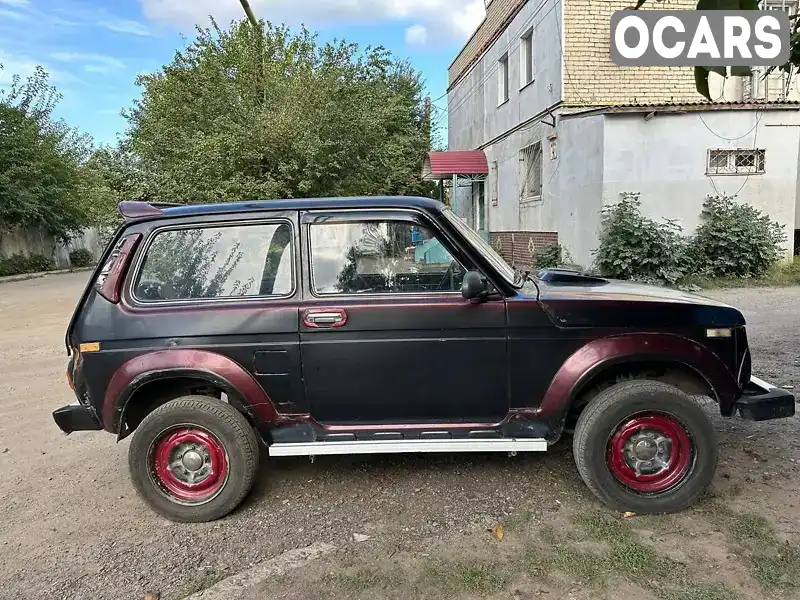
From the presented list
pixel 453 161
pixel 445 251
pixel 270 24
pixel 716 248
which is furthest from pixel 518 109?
pixel 445 251

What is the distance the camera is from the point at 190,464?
3.49m

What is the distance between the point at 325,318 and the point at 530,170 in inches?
502

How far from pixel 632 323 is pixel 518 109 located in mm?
13222

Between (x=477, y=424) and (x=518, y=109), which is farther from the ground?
(x=518, y=109)

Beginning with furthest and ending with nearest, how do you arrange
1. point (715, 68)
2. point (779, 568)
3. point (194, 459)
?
point (194, 459)
point (779, 568)
point (715, 68)

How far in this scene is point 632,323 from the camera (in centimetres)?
332

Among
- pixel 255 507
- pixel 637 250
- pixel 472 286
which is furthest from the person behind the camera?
pixel 637 250

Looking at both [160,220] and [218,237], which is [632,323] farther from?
[160,220]

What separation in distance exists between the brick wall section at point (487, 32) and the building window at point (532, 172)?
369cm

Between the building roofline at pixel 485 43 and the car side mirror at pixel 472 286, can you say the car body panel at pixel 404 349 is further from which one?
Result: the building roofline at pixel 485 43

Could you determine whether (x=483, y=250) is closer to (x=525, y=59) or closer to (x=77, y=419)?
(x=77, y=419)

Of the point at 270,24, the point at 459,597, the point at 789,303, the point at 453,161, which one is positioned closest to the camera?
the point at 459,597

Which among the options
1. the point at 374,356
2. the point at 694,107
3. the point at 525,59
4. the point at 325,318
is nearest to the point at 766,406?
the point at 374,356

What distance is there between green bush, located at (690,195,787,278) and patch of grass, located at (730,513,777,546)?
30.6ft
